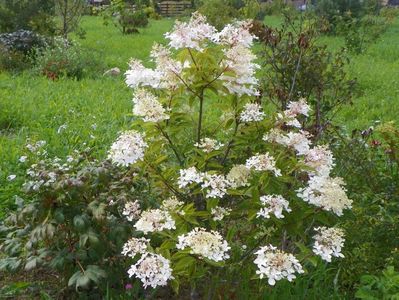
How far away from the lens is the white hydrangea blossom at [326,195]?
7.41ft

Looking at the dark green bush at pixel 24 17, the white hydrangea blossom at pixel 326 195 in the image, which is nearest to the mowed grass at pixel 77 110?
the white hydrangea blossom at pixel 326 195

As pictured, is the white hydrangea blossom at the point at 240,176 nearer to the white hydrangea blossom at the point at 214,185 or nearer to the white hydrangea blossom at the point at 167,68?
the white hydrangea blossom at the point at 214,185

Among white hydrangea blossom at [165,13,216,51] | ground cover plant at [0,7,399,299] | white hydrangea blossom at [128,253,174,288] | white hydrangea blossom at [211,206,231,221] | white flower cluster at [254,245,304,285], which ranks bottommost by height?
ground cover plant at [0,7,399,299]

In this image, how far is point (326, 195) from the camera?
2270 millimetres

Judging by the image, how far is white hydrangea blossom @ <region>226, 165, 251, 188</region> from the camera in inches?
94.7

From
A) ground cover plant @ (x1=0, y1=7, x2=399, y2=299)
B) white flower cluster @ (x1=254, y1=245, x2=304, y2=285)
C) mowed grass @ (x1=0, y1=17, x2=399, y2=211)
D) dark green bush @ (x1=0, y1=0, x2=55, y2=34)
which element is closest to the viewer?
white flower cluster @ (x1=254, y1=245, x2=304, y2=285)

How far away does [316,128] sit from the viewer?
12.7 feet

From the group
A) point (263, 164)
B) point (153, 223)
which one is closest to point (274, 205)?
point (263, 164)

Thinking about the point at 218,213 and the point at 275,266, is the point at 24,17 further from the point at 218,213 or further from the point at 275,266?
the point at 275,266

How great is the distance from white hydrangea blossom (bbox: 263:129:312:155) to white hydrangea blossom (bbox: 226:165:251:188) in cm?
19

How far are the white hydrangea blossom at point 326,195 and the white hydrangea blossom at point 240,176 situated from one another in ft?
0.73

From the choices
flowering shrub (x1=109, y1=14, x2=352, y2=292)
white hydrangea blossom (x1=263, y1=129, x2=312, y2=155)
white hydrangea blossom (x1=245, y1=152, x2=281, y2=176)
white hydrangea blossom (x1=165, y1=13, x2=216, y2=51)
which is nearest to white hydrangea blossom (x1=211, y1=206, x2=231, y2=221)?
flowering shrub (x1=109, y1=14, x2=352, y2=292)

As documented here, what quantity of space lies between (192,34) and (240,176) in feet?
2.00

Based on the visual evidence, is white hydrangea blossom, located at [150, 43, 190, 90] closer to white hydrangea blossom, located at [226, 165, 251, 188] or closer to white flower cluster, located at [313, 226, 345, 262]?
white hydrangea blossom, located at [226, 165, 251, 188]
